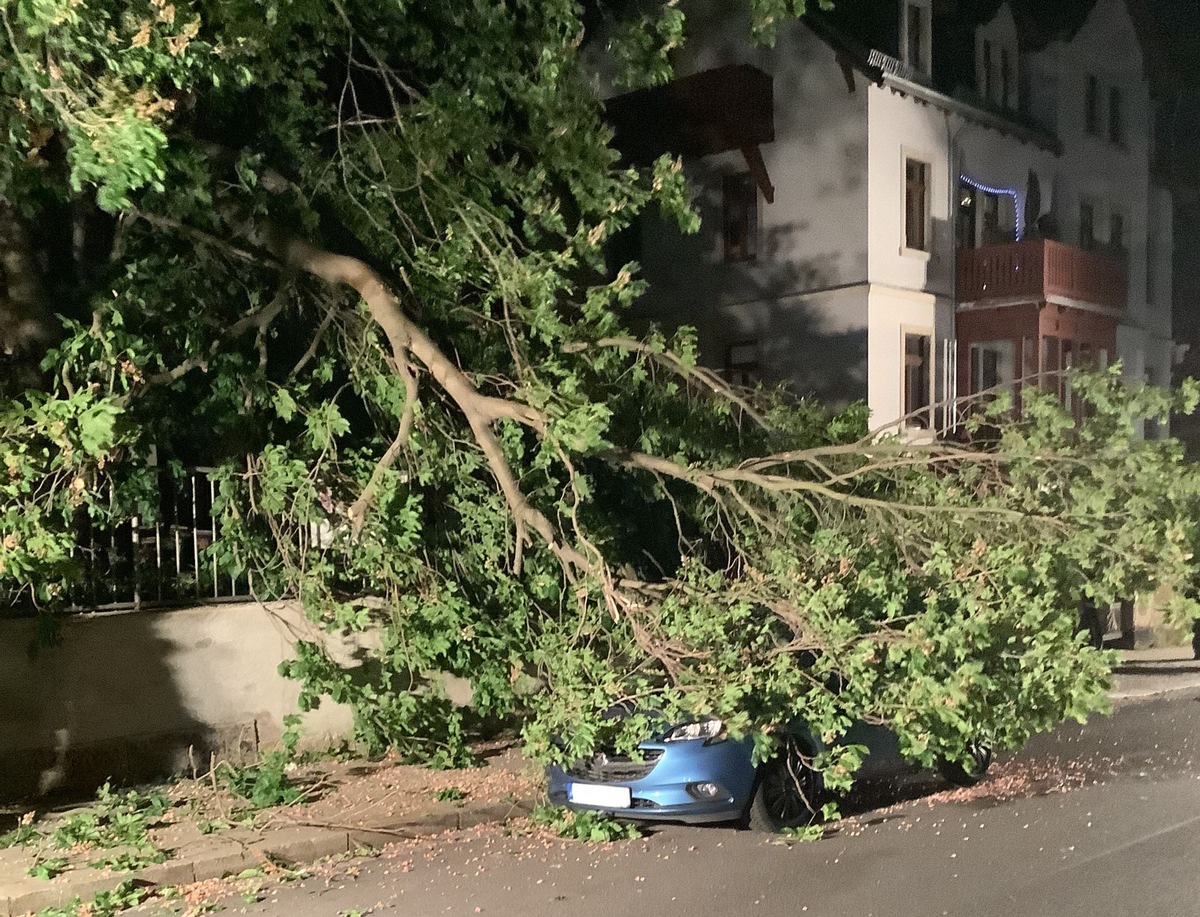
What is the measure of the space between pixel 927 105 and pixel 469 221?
446 inches

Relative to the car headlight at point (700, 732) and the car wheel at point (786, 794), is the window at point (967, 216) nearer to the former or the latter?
the car wheel at point (786, 794)

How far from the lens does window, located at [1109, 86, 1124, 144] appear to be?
20.9 metres

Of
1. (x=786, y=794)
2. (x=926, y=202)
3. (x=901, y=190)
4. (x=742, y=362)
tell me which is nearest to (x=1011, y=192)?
(x=926, y=202)

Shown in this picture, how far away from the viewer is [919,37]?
54.6 feet

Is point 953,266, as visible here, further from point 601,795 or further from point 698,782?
point 601,795

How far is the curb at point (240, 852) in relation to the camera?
5781 millimetres

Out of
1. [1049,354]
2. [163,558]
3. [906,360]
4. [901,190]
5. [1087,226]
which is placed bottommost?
[163,558]

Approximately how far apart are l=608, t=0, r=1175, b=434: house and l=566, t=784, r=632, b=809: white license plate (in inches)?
382

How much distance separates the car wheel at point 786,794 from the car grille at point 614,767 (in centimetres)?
78

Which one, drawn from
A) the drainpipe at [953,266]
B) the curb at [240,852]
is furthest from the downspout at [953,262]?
the curb at [240,852]

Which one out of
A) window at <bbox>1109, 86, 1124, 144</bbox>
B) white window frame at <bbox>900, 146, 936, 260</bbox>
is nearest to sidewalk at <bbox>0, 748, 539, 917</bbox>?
white window frame at <bbox>900, 146, 936, 260</bbox>

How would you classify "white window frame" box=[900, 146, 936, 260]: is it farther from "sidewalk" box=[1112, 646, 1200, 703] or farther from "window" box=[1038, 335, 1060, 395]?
"sidewalk" box=[1112, 646, 1200, 703]

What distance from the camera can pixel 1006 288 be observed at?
16969 millimetres

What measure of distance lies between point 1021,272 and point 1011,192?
7.35ft
